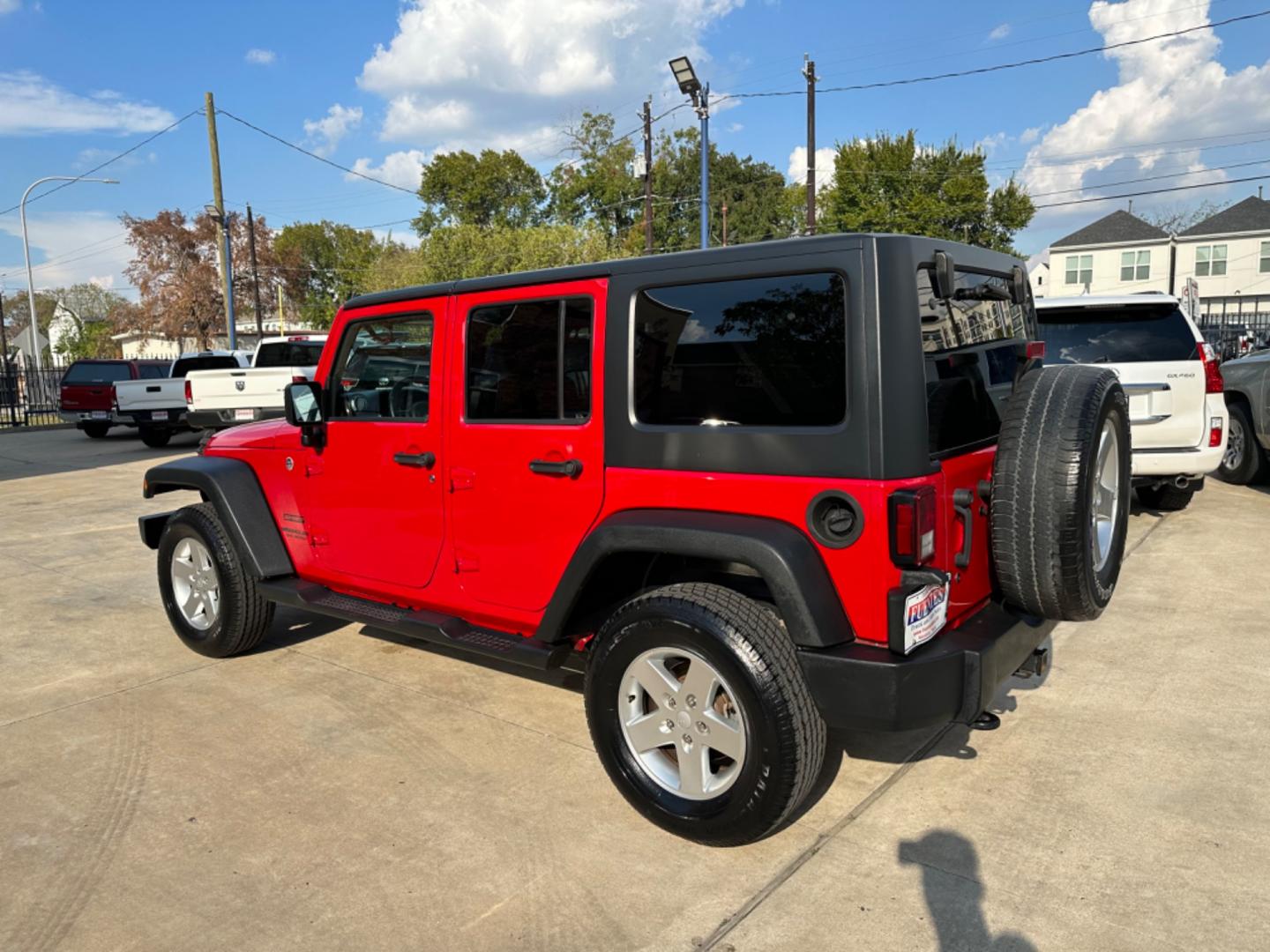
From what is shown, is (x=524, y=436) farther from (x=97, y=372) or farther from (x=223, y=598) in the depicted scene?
(x=97, y=372)

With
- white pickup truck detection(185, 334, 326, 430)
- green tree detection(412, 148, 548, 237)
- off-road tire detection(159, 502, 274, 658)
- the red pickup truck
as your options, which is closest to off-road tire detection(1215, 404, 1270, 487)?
off-road tire detection(159, 502, 274, 658)

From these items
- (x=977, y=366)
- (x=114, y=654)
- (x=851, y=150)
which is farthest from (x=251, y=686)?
(x=851, y=150)

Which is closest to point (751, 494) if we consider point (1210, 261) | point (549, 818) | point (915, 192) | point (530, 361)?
point (530, 361)

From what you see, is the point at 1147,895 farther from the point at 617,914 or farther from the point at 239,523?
the point at 239,523

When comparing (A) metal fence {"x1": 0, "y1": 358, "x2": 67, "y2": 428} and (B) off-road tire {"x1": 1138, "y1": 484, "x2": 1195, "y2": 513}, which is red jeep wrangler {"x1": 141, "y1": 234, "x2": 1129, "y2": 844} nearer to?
(B) off-road tire {"x1": 1138, "y1": 484, "x2": 1195, "y2": 513}

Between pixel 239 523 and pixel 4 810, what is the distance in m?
1.61

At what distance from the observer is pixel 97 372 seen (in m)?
19.1

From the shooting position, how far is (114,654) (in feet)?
16.7

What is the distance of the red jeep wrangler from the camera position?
2.64 m

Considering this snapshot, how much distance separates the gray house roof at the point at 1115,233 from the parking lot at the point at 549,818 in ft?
163

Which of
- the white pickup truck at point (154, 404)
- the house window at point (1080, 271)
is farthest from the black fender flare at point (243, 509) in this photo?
the house window at point (1080, 271)

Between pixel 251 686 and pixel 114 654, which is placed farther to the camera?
pixel 114 654

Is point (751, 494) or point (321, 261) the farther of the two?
point (321, 261)

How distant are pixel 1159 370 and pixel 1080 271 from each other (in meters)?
47.9
